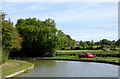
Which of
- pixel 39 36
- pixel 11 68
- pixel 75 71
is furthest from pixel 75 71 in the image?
pixel 39 36

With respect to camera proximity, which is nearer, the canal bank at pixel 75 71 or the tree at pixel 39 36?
the canal bank at pixel 75 71

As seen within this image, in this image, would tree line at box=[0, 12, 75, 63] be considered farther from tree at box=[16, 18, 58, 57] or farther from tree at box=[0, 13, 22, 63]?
tree at box=[0, 13, 22, 63]

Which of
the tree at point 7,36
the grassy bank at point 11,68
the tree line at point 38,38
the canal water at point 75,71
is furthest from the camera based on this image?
the tree line at point 38,38

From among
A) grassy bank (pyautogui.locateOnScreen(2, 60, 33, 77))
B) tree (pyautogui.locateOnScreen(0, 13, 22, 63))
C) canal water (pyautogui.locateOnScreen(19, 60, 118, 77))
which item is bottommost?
canal water (pyautogui.locateOnScreen(19, 60, 118, 77))

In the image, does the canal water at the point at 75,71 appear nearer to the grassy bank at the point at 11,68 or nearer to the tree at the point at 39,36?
the grassy bank at the point at 11,68

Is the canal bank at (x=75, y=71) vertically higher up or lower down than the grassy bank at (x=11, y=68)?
lower down

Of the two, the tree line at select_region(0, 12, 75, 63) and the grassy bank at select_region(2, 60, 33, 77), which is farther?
the tree line at select_region(0, 12, 75, 63)

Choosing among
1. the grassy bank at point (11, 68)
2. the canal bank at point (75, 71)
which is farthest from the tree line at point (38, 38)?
the canal bank at point (75, 71)

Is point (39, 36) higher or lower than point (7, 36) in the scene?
higher

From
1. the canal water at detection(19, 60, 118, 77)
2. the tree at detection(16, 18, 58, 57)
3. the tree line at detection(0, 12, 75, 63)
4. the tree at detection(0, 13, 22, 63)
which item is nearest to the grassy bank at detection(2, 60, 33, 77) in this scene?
the canal water at detection(19, 60, 118, 77)

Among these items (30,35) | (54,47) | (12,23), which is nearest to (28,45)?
(30,35)

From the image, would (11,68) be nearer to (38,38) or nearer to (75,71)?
(75,71)

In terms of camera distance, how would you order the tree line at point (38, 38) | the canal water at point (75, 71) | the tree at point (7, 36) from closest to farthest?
the canal water at point (75, 71) < the tree at point (7, 36) < the tree line at point (38, 38)

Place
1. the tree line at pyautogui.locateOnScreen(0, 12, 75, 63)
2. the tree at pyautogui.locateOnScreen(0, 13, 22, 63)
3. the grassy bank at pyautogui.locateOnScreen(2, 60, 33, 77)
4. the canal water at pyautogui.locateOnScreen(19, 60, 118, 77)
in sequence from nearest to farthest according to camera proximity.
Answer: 1. the canal water at pyautogui.locateOnScreen(19, 60, 118, 77)
2. the grassy bank at pyautogui.locateOnScreen(2, 60, 33, 77)
3. the tree at pyautogui.locateOnScreen(0, 13, 22, 63)
4. the tree line at pyautogui.locateOnScreen(0, 12, 75, 63)
